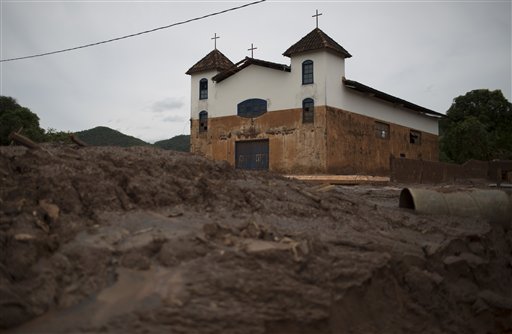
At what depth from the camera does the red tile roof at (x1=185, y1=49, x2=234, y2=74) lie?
77.6 feet

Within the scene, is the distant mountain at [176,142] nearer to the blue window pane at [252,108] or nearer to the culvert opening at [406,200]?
the blue window pane at [252,108]

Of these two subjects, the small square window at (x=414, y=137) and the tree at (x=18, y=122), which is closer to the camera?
the small square window at (x=414, y=137)

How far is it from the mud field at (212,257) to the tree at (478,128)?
28537mm

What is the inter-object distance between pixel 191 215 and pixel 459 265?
3.73 m

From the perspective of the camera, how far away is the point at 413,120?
2594cm

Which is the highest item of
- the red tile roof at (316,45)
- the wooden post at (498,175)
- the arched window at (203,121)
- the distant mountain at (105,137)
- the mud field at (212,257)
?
the red tile roof at (316,45)

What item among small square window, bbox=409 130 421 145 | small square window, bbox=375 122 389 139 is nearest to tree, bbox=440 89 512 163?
small square window, bbox=409 130 421 145

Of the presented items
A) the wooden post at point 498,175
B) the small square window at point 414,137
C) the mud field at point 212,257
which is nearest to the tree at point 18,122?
the small square window at point 414,137

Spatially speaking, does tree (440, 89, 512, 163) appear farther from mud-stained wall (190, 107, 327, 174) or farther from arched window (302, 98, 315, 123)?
mud-stained wall (190, 107, 327, 174)

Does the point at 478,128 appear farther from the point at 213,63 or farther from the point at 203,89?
the point at 203,89

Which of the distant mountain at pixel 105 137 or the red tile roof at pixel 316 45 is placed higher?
the red tile roof at pixel 316 45

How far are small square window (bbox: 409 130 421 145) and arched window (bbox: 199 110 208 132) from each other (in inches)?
435

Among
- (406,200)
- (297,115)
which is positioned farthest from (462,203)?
(297,115)

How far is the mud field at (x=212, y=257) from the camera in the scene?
13.5 feet
